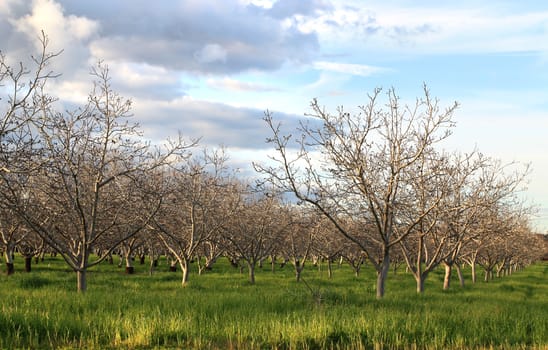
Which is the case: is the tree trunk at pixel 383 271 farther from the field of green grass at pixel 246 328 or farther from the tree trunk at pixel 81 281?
the tree trunk at pixel 81 281

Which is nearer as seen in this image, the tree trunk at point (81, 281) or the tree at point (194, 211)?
the tree trunk at point (81, 281)

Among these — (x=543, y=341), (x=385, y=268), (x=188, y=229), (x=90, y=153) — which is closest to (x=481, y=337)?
(x=543, y=341)

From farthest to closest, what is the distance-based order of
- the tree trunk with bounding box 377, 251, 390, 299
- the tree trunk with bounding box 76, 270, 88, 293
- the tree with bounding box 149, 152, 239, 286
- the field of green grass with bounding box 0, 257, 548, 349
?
1. the tree with bounding box 149, 152, 239, 286
2. the tree trunk with bounding box 76, 270, 88, 293
3. the tree trunk with bounding box 377, 251, 390, 299
4. the field of green grass with bounding box 0, 257, 548, 349

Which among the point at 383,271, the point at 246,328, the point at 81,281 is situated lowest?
the point at 246,328

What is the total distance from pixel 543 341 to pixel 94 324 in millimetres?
8792

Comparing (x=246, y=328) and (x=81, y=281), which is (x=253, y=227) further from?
(x=246, y=328)

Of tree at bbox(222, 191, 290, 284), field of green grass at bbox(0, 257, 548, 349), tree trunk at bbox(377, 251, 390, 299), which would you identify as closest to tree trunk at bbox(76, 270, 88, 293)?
field of green grass at bbox(0, 257, 548, 349)

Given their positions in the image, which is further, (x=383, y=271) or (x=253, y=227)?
(x=253, y=227)

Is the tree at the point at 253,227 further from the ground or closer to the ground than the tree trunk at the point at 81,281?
further from the ground

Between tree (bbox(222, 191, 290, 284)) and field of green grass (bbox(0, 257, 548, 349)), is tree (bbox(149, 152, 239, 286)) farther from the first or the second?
field of green grass (bbox(0, 257, 548, 349))

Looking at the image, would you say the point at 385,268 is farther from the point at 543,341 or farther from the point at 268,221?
the point at 268,221

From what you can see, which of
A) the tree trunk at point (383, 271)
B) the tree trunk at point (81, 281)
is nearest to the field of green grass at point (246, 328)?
the tree trunk at point (383, 271)

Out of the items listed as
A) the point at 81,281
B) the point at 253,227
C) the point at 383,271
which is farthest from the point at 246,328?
the point at 253,227

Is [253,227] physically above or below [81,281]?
above
